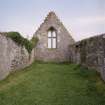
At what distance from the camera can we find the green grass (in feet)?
25.5

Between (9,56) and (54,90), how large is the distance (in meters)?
3.89

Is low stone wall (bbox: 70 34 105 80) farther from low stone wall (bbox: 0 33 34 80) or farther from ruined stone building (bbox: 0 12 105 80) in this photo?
low stone wall (bbox: 0 33 34 80)

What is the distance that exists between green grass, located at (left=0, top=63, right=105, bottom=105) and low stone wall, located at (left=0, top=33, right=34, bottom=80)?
50 cm

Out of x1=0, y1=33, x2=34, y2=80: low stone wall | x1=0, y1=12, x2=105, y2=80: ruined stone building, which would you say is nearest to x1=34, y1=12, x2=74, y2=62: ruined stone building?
x1=0, y1=12, x2=105, y2=80: ruined stone building

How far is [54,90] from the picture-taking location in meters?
9.23

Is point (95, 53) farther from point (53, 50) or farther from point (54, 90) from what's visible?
point (53, 50)

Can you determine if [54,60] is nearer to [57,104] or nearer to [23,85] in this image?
[23,85]

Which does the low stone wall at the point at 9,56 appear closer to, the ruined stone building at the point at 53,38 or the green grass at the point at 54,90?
the green grass at the point at 54,90

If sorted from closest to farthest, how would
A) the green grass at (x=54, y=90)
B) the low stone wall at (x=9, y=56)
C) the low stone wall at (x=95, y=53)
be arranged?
the green grass at (x=54, y=90) < the low stone wall at (x=95, y=53) < the low stone wall at (x=9, y=56)

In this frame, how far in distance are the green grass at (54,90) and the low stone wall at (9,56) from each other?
501 millimetres

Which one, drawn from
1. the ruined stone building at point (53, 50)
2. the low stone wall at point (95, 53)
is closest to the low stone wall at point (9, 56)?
the ruined stone building at point (53, 50)

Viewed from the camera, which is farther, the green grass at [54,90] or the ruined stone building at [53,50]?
the ruined stone building at [53,50]

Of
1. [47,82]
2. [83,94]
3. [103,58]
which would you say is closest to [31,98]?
[83,94]

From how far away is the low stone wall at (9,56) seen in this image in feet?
36.6
